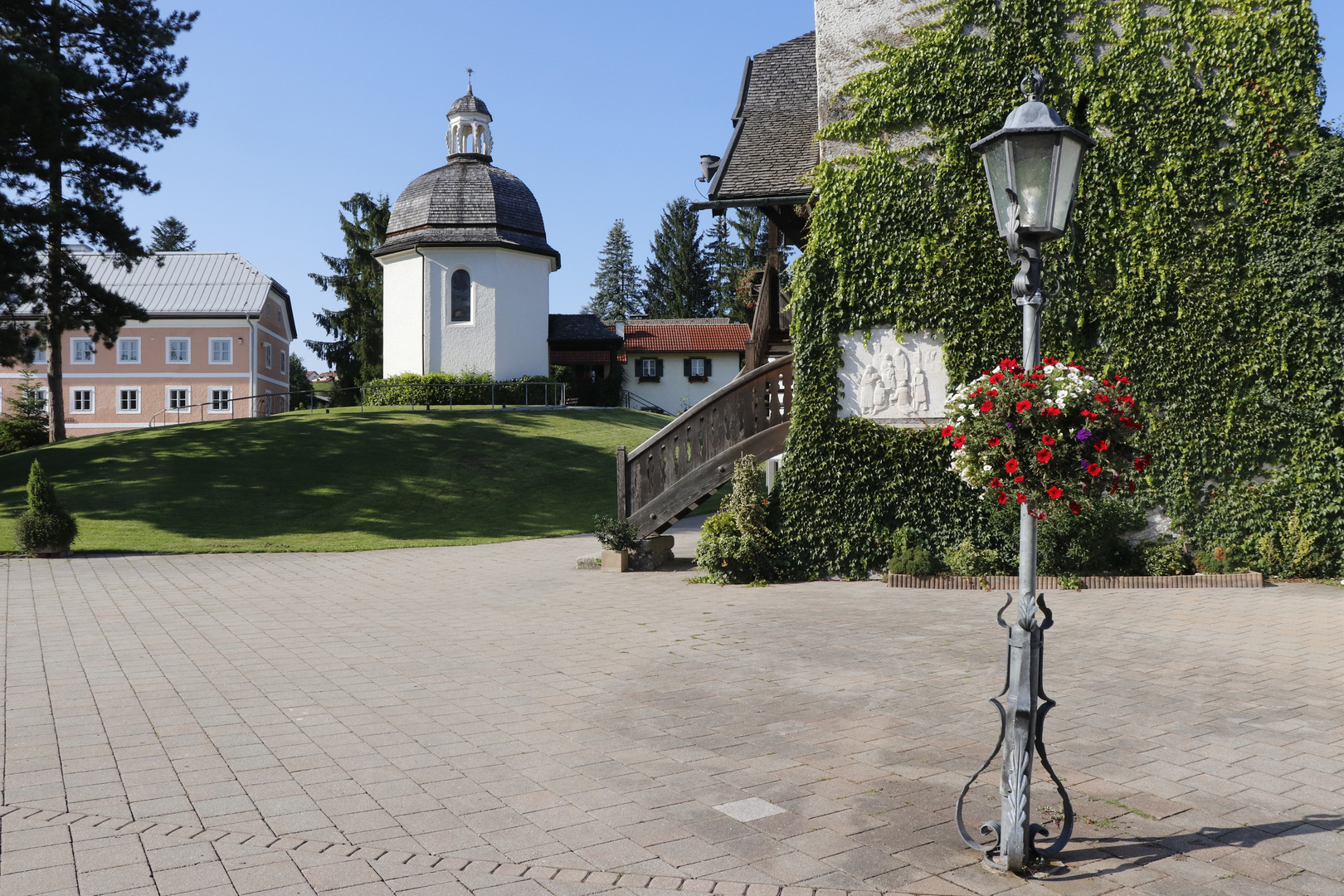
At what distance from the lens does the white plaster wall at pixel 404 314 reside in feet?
136

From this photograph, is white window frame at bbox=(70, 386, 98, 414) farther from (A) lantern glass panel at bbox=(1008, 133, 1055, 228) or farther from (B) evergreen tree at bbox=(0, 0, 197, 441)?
(A) lantern glass panel at bbox=(1008, 133, 1055, 228)

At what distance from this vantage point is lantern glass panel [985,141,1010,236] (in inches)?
181

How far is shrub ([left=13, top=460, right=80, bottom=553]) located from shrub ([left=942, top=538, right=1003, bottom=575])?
15173mm

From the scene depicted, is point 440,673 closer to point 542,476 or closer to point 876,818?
point 876,818

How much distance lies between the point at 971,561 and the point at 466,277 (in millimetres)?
33915

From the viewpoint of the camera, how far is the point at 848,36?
13.1m

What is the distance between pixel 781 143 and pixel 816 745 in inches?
458

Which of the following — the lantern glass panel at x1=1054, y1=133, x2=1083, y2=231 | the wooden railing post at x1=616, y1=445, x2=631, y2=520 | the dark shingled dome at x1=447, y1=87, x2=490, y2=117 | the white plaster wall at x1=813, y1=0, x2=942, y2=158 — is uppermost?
the dark shingled dome at x1=447, y1=87, x2=490, y2=117

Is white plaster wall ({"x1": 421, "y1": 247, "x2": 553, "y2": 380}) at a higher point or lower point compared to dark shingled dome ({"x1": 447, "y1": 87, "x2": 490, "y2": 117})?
lower

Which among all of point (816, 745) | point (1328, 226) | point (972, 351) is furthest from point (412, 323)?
point (816, 745)

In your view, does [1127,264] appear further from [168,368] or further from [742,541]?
[168,368]

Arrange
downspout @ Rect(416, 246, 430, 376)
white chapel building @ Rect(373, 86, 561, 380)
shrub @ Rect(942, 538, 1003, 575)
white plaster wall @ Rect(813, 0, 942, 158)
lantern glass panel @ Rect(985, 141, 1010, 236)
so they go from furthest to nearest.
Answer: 1. white chapel building @ Rect(373, 86, 561, 380)
2. downspout @ Rect(416, 246, 430, 376)
3. white plaster wall @ Rect(813, 0, 942, 158)
4. shrub @ Rect(942, 538, 1003, 575)
5. lantern glass panel @ Rect(985, 141, 1010, 236)

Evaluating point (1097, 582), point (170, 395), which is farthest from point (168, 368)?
point (1097, 582)

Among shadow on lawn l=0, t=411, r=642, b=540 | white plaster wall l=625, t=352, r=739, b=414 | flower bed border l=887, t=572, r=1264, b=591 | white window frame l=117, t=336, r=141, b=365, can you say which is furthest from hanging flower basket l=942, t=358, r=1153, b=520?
white plaster wall l=625, t=352, r=739, b=414
